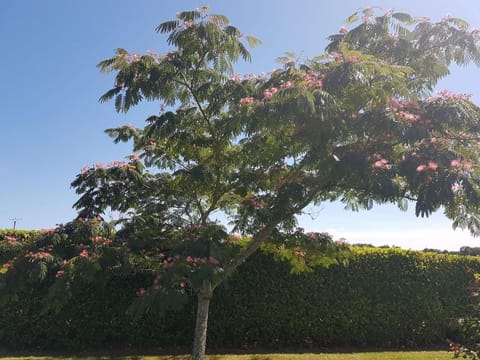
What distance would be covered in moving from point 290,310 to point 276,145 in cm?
545

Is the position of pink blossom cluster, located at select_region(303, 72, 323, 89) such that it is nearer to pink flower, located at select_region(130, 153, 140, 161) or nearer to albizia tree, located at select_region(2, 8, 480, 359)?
albizia tree, located at select_region(2, 8, 480, 359)

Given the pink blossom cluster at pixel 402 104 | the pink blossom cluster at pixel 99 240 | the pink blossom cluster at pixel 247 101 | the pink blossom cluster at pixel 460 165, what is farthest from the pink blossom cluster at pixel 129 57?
the pink blossom cluster at pixel 460 165

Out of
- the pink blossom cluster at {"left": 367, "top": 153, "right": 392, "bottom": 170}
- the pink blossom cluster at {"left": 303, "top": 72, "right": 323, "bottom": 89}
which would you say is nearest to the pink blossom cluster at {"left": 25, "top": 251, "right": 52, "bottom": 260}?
the pink blossom cluster at {"left": 303, "top": 72, "right": 323, "bottom": 89}

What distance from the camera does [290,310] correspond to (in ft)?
35.7

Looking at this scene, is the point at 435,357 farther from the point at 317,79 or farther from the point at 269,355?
the point at 317,79

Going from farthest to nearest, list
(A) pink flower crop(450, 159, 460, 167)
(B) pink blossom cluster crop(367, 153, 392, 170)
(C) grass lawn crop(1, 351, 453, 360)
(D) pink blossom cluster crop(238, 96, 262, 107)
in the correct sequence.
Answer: (C) grass lawn crop(1, 351, 453, 360)
(D) pink blossom cluster crop(238, 96, 262, 107)
(B) pink blossom cluster crop(367, 153, 392, 170)
(A) pink flower crop(450, 159, 460, 167)

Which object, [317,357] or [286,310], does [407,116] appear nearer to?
[317,357]

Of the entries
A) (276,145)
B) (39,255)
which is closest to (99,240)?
(39,255)

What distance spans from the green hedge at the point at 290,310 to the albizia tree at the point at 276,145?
227 centimetres

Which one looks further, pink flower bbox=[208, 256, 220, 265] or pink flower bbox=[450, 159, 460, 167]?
pink flower bbox=[208, 256, 220, 265]

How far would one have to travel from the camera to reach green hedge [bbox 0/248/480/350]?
10.1 m

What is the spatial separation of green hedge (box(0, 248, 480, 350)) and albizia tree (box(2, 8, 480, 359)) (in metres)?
2.27

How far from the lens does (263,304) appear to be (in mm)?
10773

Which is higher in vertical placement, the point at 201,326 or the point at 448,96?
the point at 448,96
